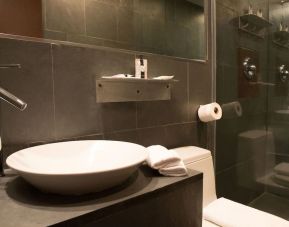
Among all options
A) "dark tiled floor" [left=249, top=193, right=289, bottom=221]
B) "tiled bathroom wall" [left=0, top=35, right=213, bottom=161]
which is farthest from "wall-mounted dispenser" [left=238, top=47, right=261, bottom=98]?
"dark tiled floor" [left=249, top=193, right=289, bottom=221]

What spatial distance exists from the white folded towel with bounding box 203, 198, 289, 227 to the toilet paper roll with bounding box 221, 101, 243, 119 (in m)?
0.74

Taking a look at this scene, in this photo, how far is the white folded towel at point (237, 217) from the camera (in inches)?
46.4

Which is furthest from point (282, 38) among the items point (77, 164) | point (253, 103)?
point (77, 164)

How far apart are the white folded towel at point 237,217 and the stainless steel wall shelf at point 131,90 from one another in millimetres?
655

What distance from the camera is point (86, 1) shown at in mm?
1192

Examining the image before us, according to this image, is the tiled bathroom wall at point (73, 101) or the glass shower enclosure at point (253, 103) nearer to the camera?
the tiled bathroom wall at point (73, 101)

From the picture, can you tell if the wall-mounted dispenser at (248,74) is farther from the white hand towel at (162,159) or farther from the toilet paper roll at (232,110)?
the white hand towel at (162,159)

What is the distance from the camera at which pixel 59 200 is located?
69 centimetres

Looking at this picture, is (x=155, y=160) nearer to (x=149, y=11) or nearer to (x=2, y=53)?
(x=2, y=53)

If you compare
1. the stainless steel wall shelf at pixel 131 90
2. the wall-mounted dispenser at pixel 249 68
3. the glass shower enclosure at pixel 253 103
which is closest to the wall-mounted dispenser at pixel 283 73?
the glass shower enclosure at pixel 253 103

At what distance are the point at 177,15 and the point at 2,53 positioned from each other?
1.11m

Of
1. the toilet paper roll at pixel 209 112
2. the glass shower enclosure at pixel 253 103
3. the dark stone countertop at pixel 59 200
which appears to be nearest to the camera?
the dark stone countertop at pixel 59 200

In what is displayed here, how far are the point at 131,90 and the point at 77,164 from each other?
487 mm

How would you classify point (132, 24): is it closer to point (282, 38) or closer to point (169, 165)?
point (169, 165)
